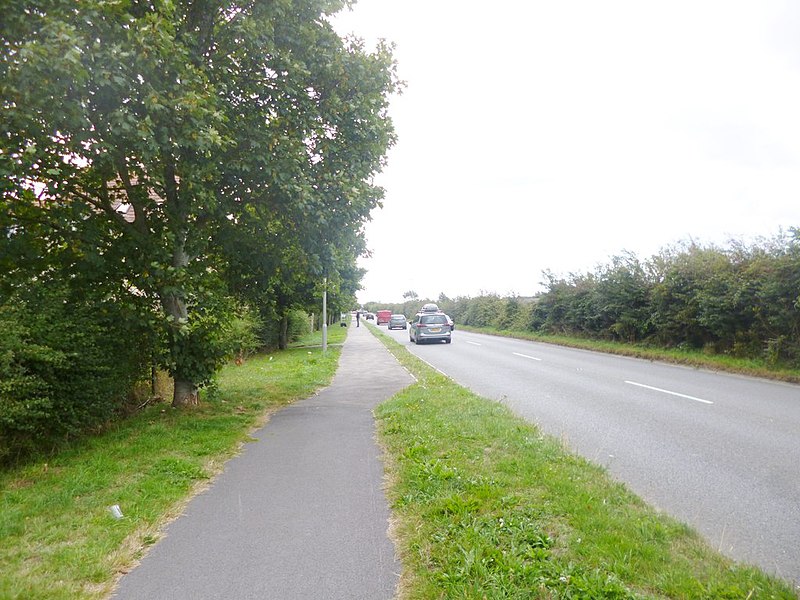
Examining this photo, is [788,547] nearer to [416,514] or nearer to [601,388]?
[416,514]

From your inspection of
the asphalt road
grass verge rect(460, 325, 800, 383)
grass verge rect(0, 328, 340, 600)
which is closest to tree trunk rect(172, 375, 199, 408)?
grass verge rect(0, 328, 340, 600)

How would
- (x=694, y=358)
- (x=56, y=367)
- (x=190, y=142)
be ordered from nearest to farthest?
1. (x=56, y=367)
2. (x=190, y=142)
3. (x=694, y=358)

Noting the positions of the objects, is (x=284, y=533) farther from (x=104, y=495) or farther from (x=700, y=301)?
(x=700, y=301)

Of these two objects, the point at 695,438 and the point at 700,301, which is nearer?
the point at 695,438

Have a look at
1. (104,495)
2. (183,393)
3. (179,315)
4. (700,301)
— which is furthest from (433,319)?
(104,495)

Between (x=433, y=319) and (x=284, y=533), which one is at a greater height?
(x=433, y=319)

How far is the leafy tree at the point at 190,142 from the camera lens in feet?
17.9

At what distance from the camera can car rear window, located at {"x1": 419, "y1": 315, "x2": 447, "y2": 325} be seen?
2796cm

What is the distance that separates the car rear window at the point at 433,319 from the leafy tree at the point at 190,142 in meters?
18.3

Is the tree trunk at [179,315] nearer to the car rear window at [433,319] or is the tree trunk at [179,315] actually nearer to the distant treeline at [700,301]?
the distant treeline at [700,301]

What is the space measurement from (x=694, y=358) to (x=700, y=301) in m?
1.86

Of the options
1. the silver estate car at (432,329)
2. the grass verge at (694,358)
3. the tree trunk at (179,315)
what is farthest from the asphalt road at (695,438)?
the silver estate car at (432,329)

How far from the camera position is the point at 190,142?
6.24m

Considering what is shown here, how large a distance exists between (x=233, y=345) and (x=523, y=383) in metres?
6.75
